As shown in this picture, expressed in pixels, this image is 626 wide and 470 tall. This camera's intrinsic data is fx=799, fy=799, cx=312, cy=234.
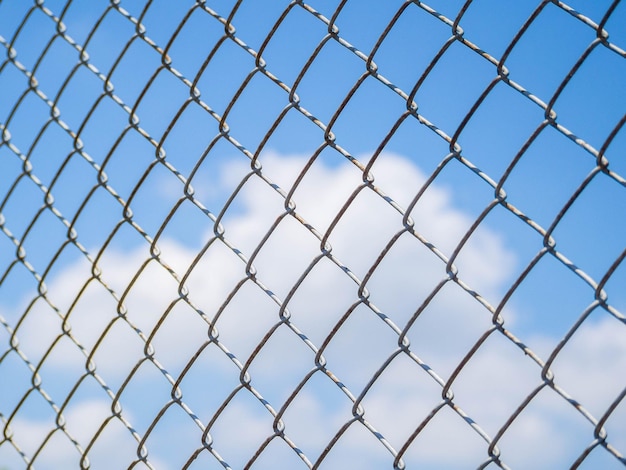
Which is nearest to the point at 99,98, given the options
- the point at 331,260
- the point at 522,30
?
the point at 331,260

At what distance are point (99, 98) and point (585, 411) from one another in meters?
1.63

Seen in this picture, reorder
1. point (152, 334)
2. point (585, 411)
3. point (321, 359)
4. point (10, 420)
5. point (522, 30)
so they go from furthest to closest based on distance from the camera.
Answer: point (10, 420) < point (152, 334) < point (321, 359) < point (522, 30) < point (585, 411)

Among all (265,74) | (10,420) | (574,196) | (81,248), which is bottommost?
(10,420)

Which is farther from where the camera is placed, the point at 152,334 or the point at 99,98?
the point at 99,98

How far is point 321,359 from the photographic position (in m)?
1.77

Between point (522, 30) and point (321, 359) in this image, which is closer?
point (522, 30)

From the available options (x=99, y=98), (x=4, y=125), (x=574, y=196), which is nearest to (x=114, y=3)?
(x=99, y=98)

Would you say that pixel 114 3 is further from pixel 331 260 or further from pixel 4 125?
pixel 331 260

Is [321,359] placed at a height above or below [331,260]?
below

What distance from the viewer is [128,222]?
7.22 ft

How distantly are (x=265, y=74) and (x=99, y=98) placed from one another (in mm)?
652

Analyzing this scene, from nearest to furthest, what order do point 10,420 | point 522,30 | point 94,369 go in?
point 522,30
point 94,369
point 10,420

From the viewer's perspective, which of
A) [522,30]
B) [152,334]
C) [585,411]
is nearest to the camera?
[585,411]

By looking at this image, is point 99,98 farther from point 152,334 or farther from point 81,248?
point 152,334
